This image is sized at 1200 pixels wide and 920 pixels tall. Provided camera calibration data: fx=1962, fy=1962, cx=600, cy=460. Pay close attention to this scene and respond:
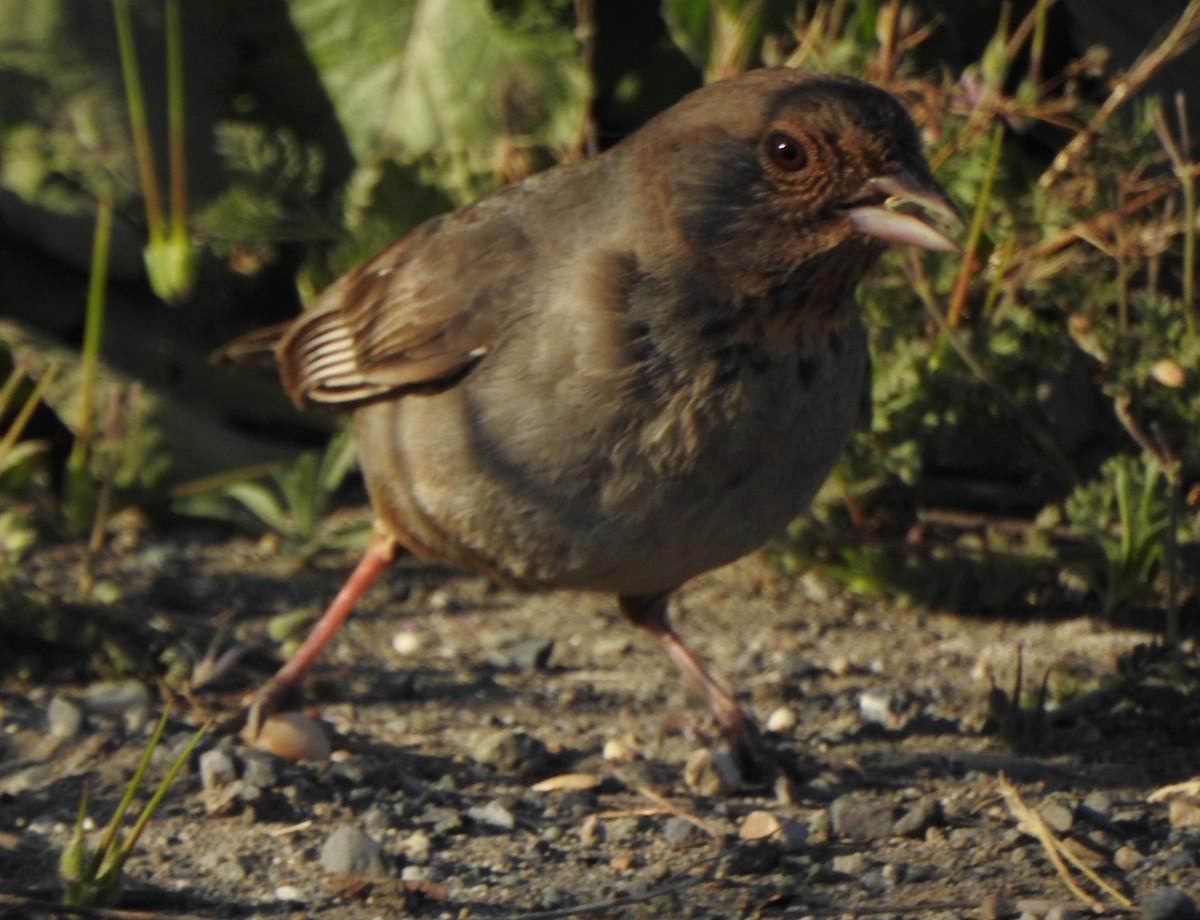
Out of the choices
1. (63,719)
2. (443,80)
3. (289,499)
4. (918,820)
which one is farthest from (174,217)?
(918,820)

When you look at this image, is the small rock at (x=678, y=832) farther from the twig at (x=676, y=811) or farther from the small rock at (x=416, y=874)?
the small rock at (x=416, y=874)

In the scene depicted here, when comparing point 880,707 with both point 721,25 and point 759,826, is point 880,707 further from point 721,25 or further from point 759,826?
point 721,25

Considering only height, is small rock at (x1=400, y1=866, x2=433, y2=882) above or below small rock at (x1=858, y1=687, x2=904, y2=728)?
above

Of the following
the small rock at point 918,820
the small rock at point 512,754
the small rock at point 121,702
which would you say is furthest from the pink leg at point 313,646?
the small rock at point 918,820

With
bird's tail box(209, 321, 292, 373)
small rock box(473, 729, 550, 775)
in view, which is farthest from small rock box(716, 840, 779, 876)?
bird's tail box(209, 321, 292, 373)

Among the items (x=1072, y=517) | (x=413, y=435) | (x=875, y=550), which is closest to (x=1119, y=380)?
(x=1072, y=517)

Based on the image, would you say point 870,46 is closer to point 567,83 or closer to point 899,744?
point 567,83

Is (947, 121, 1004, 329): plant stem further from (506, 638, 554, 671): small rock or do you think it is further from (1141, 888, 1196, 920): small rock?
(1141, 888, 1196, 920): small rock
